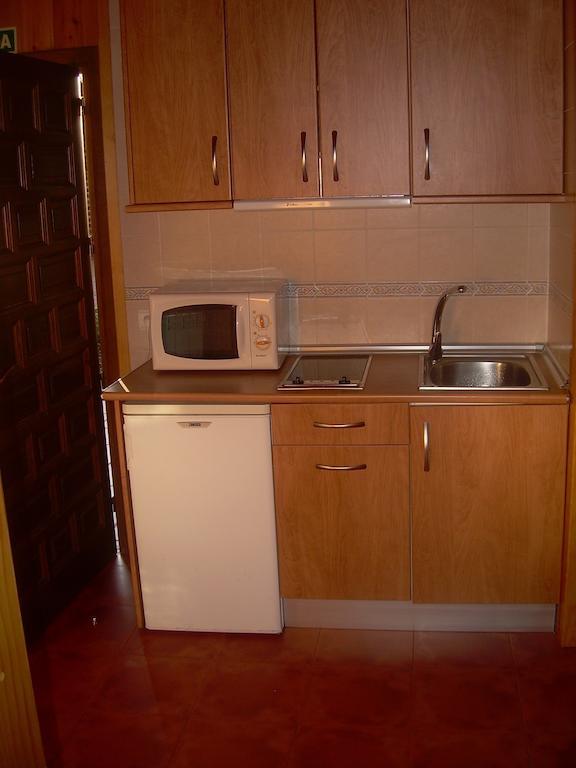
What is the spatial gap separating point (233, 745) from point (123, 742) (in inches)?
12.8

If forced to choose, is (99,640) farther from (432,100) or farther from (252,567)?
(432,100)

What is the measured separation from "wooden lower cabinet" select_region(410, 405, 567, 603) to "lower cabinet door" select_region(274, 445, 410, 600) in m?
0.06

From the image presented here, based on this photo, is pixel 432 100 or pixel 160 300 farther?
pixel 160 300

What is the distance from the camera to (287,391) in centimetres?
305

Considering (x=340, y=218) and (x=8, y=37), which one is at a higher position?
(x=8, y=37)

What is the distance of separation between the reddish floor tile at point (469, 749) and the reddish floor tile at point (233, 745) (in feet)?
1.23

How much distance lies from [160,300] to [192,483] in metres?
0.66

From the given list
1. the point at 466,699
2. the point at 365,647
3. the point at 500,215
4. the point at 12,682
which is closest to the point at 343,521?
the point at 365,647

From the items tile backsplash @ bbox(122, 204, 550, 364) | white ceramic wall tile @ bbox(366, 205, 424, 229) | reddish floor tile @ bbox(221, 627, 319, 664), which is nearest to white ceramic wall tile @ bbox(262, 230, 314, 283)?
tile backsplash @ bbox(122, 204, 550, 364)

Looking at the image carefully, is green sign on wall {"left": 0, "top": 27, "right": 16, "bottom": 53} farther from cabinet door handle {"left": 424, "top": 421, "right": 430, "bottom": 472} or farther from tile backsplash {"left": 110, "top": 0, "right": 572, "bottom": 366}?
cabinet door handle {"left": 424, "top": 421, "right": 430, "bottom": 472}

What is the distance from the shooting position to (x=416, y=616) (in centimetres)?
324

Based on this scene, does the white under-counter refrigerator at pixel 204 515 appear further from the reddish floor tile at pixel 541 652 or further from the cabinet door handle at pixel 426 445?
the reddish floor tile at pixel 541 652

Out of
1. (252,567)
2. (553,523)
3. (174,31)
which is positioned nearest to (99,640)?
(252,567)

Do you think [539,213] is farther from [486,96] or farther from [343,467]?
[343,467]
